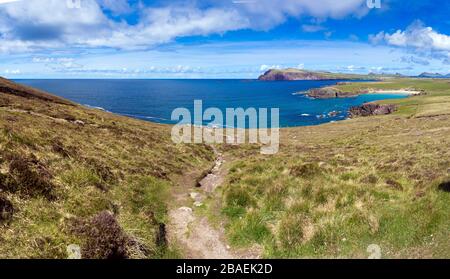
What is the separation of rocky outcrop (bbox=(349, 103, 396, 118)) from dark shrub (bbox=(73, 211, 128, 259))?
404ft

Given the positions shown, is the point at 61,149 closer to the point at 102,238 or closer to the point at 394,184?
the point at 102,238

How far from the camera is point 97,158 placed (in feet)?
67.1

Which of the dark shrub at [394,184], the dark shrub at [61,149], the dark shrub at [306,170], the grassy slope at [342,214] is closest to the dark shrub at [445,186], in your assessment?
the grassy slope at [342,214]

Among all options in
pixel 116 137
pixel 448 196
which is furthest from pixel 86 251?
pixel 116 137

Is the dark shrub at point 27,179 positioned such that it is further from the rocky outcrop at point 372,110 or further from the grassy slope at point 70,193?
the rocky outcrop at point 372,110

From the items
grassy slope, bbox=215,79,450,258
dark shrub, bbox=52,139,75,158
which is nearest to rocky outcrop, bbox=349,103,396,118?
grassy slope, bbox=215,79,450,258

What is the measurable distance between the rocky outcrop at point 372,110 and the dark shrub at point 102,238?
404ft

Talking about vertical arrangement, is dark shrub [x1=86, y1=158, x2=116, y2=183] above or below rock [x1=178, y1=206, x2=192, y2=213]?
above

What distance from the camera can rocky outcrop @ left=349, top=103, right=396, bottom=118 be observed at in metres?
→ 123

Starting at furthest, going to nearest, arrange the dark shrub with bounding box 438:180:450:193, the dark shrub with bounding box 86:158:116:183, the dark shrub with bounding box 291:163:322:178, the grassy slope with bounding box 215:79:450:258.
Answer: the dark shrub with bounding box 291:163:322:178 < the dark shrub with bounding box 86:158:116:183 < the dark shrub with bounding box 438:180:450:193 < the grassy slope with bounding box 215:79:450:258

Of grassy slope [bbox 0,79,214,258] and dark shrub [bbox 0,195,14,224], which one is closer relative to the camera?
grassy slope [bbox 0,79,214,258]

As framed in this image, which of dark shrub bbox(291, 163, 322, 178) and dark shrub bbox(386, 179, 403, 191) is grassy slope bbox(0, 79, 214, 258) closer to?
dark shrub bbox(291, 163, 322, 178)

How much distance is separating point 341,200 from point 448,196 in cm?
380
